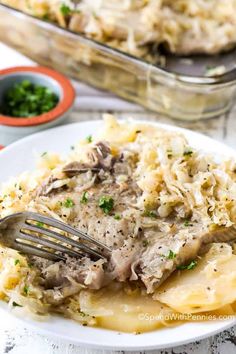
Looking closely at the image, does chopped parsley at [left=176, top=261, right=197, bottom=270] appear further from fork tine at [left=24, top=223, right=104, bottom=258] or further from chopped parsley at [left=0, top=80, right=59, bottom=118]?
chopped parsley at [left=0, top=80, right=59, bottom=118]

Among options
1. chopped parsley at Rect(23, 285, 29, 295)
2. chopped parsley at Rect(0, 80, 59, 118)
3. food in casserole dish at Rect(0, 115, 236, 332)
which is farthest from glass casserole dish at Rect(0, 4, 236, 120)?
chopped parsley at Rect(23, 285, 29, 295)

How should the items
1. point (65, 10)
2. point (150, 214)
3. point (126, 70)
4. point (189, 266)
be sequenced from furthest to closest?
point (65, 10)
point (126, 70)
point (150, 214)
point (189, 266)

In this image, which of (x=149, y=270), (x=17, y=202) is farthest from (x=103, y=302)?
(x=17, y=202)

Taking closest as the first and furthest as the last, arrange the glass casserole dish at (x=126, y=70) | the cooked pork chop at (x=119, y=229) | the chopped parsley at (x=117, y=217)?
the cooked pork chop at (x=119, y=229), the chopped parsley at (x=117, y=217), the glass casserole dish at (x=126, y=70)

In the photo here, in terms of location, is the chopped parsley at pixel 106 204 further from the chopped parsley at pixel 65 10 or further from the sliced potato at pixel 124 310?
the chopped parsley at pixel 65 10

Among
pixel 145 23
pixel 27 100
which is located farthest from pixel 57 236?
pixel 145 23

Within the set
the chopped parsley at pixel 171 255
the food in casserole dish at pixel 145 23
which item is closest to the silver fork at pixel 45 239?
the chopped parsley at pixel 171 255

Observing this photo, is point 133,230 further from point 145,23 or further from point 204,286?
point 145,23
